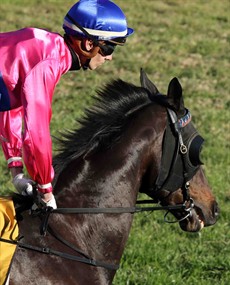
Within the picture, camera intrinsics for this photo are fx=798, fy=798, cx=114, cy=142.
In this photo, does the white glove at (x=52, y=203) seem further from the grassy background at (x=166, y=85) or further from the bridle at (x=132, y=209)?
the grassy background at (x=166, y=85)

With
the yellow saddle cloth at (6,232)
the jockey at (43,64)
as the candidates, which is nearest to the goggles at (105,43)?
the jockey at (43,64)

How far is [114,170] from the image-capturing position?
4.44m

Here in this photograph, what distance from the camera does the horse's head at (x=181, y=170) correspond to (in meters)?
4.49

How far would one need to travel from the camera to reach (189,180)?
4.65 m

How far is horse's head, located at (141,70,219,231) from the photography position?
4492mm

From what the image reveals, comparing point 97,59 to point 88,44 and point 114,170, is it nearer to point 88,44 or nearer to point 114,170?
point 88,44

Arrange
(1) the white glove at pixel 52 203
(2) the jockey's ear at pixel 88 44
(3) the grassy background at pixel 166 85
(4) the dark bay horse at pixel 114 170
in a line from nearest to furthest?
(1) the white glove at pixel 52 203, (4) the dark bay horse at pixel 114 170, (2) the jockey's ear at pixel 88 44, (3) the grassy background at pixel 166 85

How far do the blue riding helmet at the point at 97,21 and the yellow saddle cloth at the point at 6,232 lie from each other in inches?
40.4

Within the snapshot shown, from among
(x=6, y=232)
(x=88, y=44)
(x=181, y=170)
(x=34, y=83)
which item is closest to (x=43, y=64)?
(x=34, y=83)

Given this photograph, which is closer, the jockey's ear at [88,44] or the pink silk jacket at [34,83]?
the pink silk jacket at [34,83]

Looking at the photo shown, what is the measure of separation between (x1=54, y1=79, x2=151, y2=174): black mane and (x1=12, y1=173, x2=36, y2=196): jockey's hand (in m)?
0.17

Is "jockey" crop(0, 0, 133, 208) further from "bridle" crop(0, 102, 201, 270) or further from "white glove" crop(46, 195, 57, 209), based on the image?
"bridle" crop(0, 102, 201, 270)

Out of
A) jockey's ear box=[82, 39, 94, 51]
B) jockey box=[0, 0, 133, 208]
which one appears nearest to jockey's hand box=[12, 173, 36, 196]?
jockey box=[0, 0, 133, 208]

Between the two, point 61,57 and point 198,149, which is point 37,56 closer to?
point 61,57
